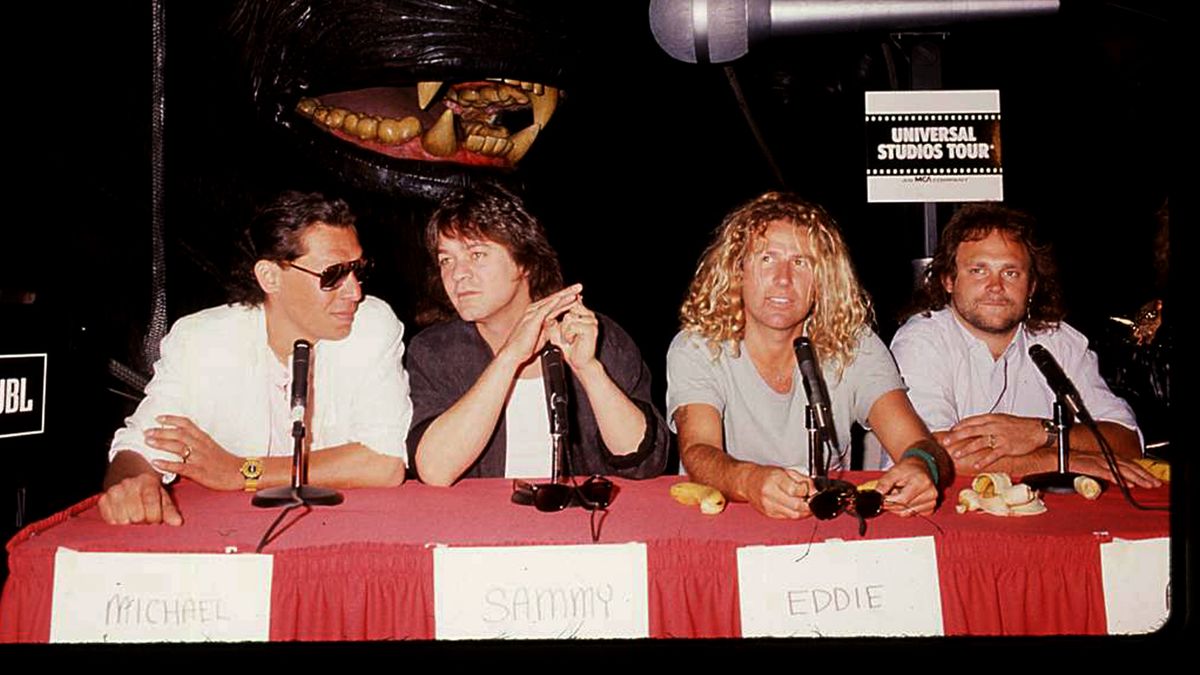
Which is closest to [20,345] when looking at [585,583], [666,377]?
[585,583]

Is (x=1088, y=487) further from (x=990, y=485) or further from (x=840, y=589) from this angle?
(x=840, y=589)

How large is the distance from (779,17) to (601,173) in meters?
0.68

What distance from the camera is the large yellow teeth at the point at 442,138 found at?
80.2 inches

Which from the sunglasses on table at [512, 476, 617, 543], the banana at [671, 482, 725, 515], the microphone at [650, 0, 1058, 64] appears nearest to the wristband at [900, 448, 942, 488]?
the banana at [671, 482, 725, 515]

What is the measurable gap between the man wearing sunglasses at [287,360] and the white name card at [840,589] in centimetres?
78

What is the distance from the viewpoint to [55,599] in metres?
1.39

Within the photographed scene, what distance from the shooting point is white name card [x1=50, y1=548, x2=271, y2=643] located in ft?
4.56

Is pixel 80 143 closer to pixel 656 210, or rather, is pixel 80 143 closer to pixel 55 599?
Answer: pixel 55 599

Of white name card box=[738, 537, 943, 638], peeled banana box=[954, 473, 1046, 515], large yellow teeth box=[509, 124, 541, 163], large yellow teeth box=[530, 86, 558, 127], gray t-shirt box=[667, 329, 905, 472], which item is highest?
large yellow teeth box=[530, 86, 558, 127]

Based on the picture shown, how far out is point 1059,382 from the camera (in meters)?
1.70

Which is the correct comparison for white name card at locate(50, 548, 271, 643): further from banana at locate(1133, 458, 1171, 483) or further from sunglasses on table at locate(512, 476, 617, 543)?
banana at locate(1133, 458, 1171, 483)

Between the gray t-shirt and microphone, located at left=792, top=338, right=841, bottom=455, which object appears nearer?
microphone, located at left=792, top=338, right=841, bottom=455

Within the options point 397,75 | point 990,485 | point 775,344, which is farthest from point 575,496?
→ point 397,75

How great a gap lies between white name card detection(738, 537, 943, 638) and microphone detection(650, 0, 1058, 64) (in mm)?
851
